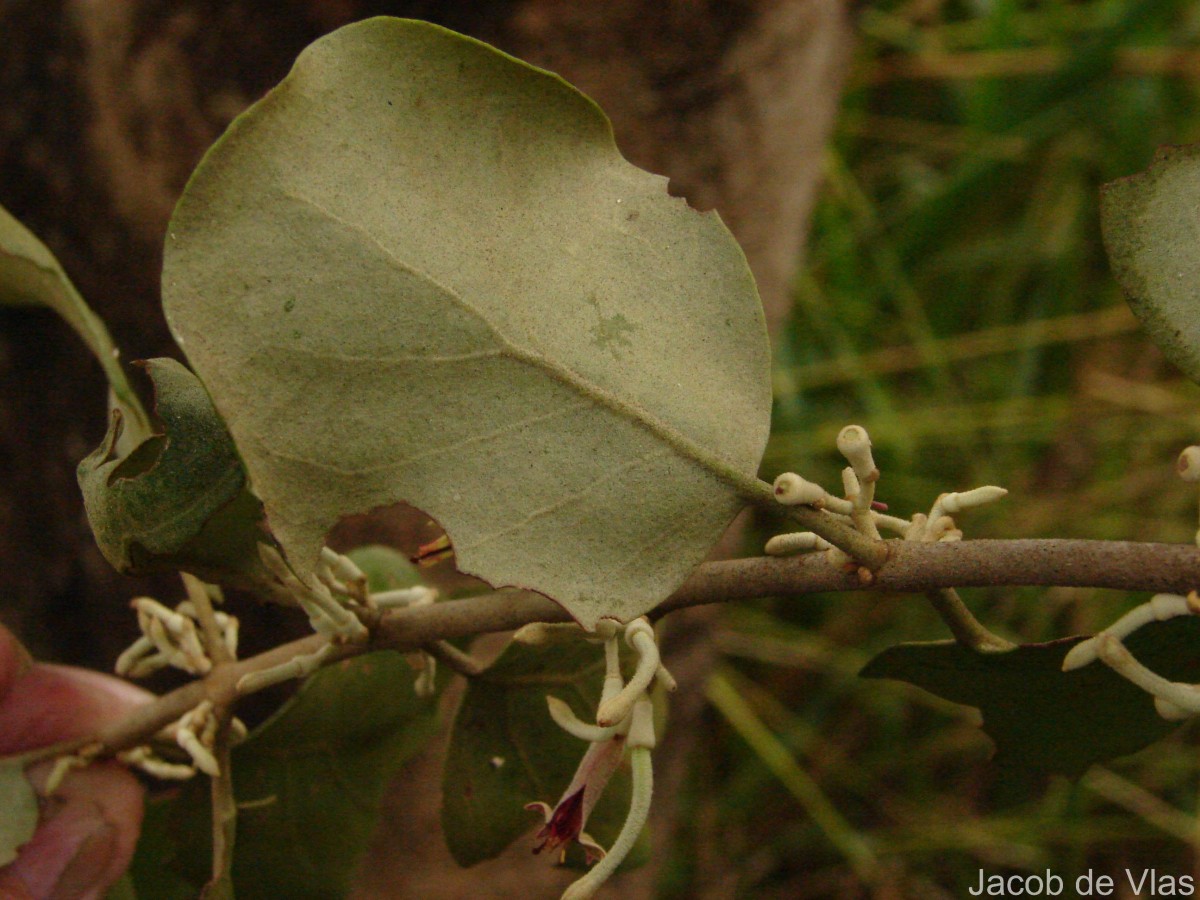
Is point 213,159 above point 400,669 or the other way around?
above

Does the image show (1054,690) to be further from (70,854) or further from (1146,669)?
(70,854)

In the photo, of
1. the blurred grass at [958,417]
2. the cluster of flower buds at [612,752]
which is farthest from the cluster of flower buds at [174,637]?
the blurred grass at [958,417]

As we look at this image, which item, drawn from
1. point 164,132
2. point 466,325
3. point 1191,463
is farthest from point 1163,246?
point 164,132

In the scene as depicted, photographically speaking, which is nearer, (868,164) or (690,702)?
(690,702)

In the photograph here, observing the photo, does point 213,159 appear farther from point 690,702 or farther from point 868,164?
point 868,164

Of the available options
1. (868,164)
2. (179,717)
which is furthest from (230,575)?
(868,164)

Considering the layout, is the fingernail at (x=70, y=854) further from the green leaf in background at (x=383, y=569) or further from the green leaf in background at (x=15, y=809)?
the green leaf in background at (x=383, y=569)
